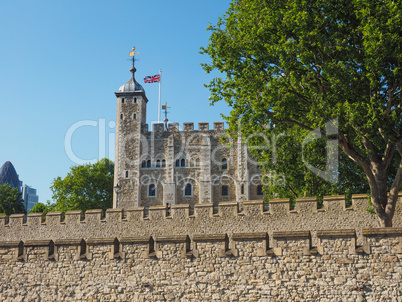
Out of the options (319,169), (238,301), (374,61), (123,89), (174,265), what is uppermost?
(123,89)

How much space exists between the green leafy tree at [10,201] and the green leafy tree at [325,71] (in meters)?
46.0

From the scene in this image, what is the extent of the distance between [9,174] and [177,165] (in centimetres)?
15351

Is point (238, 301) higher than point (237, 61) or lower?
lower

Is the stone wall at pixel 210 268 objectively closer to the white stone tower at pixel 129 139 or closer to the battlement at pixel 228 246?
the battlement at pixel 228 246

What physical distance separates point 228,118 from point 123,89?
43842mm

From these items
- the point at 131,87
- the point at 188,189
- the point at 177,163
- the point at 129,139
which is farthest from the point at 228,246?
the point at 131,87

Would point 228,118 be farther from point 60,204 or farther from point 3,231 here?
point 60,204

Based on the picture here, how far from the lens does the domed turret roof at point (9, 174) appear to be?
190 metres

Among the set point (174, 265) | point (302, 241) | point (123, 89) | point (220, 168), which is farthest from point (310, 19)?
point (123, 89)

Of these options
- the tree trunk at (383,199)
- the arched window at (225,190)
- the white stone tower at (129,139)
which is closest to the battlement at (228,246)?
the tree trunk at (383,199)

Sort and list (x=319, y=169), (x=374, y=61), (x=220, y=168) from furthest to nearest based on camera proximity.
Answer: (x=220, y=168) < (x=319, y=169) < (x=374, y=61)

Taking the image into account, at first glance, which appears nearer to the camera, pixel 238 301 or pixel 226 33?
pixel 238 301

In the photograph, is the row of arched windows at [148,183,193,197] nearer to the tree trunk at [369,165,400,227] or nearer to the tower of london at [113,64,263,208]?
the tower of london at [113,64,263,208]

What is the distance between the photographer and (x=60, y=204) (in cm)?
5747
